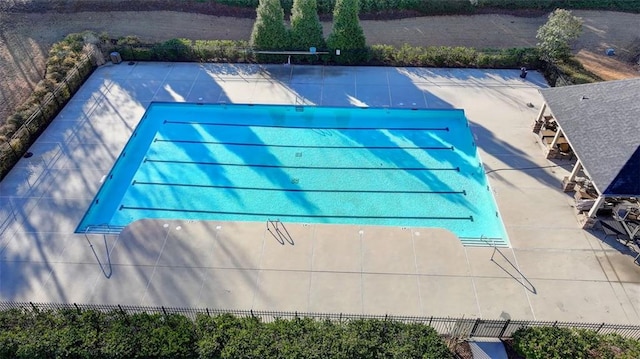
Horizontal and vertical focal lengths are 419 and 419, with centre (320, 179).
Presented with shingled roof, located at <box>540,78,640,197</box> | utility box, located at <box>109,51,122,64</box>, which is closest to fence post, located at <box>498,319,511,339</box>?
shingled roof, located at <box>540,78,640,197</box>

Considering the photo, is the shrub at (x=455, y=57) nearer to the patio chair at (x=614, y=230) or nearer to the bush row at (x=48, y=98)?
the patio chair at (x=614, y=230)

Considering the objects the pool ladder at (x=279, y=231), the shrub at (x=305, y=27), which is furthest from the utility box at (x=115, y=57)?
the pool ladder at (x=279, y=231)

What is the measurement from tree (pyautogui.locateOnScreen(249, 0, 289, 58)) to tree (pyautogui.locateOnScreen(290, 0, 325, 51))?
20.3 inches

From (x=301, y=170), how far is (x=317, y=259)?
4524 millimetres

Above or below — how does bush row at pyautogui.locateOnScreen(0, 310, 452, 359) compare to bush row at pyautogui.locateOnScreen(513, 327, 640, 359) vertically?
below

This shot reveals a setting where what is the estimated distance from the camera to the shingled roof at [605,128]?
12539 mm

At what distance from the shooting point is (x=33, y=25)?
2555 cm

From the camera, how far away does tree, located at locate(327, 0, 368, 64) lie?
68.2 feet

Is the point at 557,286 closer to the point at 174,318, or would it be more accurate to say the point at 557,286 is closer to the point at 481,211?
the point at 481,211

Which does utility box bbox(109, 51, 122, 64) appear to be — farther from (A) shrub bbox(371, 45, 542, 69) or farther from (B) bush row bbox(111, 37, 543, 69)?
(A) shrub bbox(371, 45, 542, 69)

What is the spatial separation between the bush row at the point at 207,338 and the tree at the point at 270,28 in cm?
1502

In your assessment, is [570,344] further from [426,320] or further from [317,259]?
[317,259]

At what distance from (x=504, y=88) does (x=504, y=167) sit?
6.04 meters

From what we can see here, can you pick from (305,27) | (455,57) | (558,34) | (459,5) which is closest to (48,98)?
(305,27)
